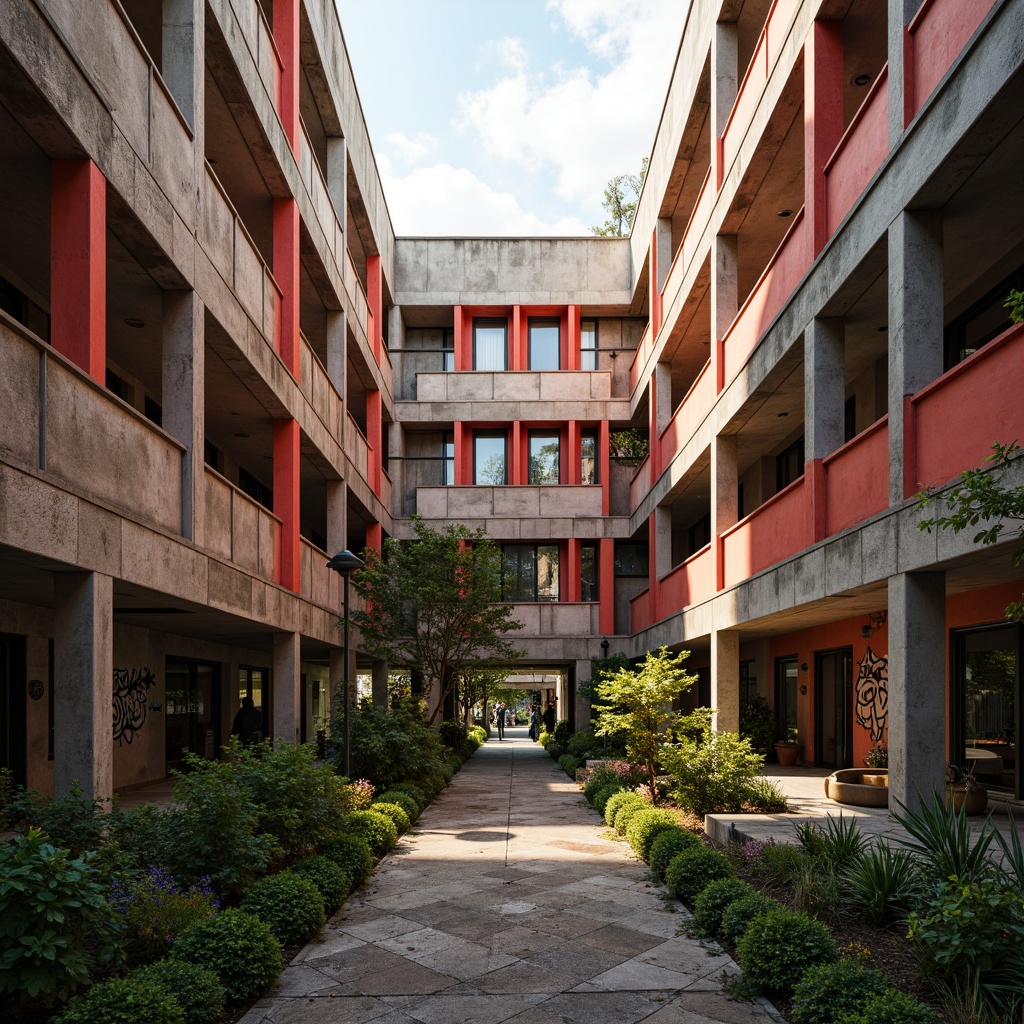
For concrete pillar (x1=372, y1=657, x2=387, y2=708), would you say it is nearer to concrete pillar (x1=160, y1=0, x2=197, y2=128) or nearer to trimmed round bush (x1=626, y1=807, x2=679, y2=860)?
trimmed round bush (x1=626, y1=807, x2=679, y2=860)

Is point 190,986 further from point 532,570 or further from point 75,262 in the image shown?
point 532,570

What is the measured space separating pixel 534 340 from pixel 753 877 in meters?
25.6

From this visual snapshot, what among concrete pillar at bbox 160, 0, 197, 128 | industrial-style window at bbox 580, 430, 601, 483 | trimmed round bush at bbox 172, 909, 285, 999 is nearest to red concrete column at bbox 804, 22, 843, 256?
concrete pillar at bbox 160, 0, 197, 128

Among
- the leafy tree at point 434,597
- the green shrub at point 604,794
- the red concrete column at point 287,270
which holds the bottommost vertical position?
the green shrub at point 604,794

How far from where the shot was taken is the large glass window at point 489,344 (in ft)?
108

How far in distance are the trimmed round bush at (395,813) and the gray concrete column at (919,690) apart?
6858 millimetres

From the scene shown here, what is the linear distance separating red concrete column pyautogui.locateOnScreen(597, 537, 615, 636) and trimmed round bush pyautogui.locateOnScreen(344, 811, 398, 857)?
17921 millimetres

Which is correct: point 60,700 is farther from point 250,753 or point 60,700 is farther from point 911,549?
point 911,549

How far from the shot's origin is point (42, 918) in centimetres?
532

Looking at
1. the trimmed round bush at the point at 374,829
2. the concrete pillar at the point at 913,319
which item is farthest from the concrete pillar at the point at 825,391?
the trimmed round bush at the point at 374,829

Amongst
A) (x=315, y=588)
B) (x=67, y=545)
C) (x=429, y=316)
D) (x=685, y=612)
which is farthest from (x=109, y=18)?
(x=429, y=316)

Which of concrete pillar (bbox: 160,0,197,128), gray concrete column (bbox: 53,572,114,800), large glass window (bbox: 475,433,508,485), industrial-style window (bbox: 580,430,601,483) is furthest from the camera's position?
large glass window (bbox: 475,433,508,485)

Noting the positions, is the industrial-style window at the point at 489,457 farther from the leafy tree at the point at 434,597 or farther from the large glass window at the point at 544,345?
the leafy tree at the point at 434,597

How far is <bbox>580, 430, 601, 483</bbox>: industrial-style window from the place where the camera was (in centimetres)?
3197
